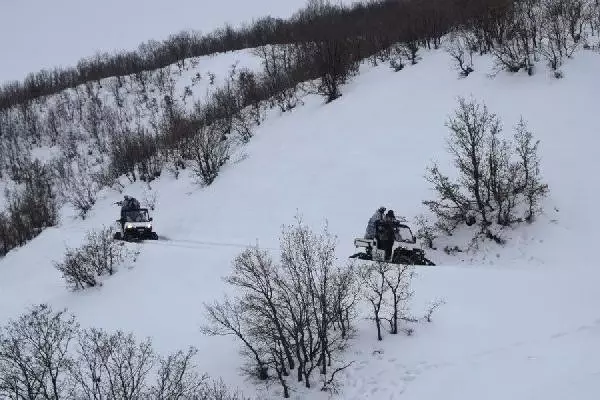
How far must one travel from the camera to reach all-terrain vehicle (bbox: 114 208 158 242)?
26.8m

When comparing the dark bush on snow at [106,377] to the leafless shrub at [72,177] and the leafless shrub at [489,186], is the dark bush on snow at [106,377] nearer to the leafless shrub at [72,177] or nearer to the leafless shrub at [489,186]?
the leafless shrub at [489,186]

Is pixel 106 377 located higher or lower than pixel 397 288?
lower

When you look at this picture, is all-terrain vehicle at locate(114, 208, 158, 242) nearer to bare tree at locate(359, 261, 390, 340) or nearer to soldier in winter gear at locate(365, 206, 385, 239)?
soldier in winter gear at locate(365, 206, 385, 239)

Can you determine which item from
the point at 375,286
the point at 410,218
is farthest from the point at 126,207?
the point at 375,286

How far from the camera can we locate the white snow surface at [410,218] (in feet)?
41.5

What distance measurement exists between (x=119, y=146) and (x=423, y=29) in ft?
95.3

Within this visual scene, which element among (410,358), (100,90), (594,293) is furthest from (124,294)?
(100,90)

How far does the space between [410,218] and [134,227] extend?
48.5 ft

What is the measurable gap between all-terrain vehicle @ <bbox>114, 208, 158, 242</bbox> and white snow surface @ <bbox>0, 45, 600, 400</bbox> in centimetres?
198

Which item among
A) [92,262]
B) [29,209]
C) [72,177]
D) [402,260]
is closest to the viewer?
[402,260]

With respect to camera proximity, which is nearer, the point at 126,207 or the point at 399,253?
the point at 399,253

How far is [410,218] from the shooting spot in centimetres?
2245

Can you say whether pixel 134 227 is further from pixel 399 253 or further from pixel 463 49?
pixel 463 49

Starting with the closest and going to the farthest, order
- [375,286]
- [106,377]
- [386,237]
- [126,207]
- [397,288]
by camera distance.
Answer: [106,377]
[375,286]
[397,288]
[386,237]
[126,207]
